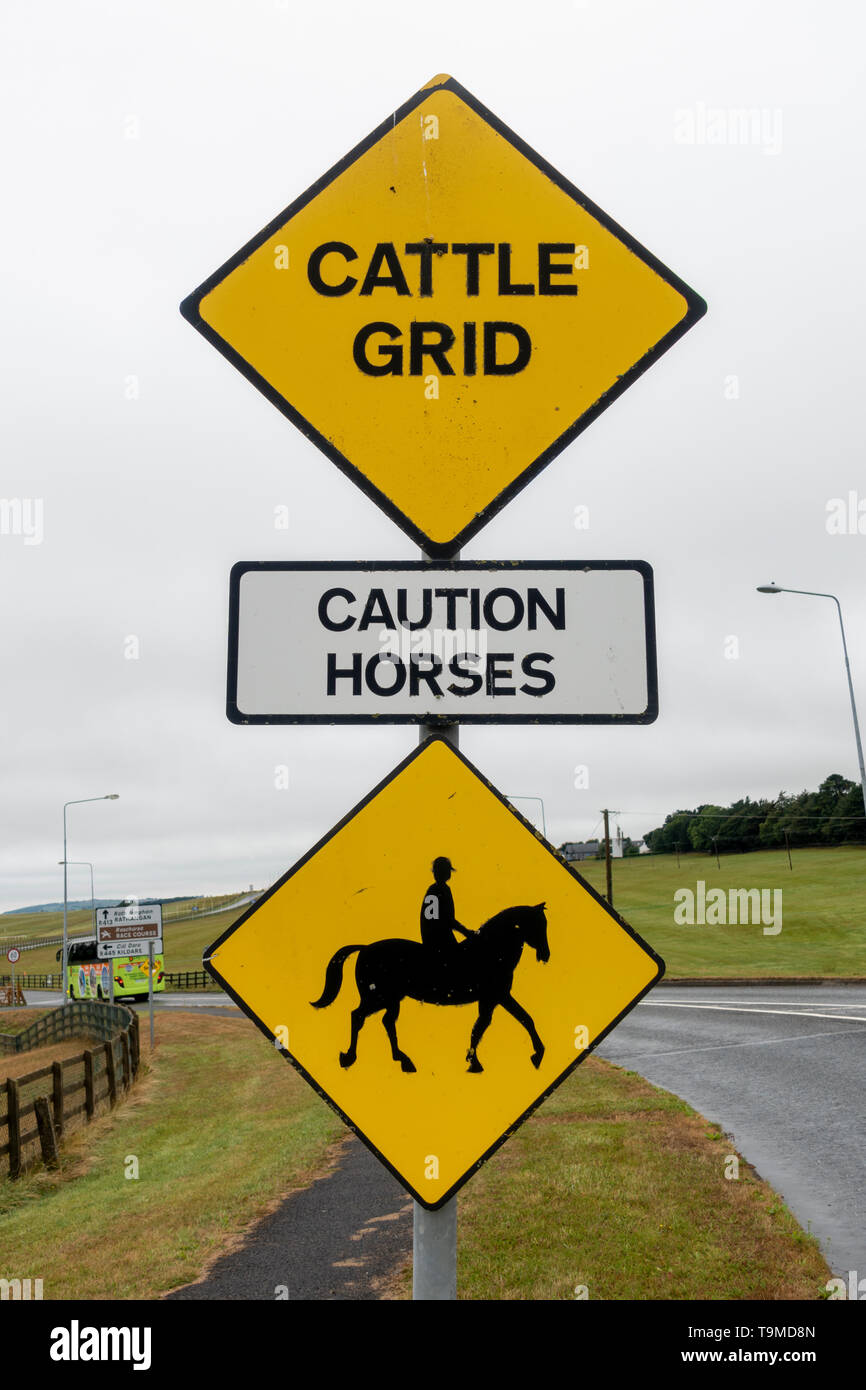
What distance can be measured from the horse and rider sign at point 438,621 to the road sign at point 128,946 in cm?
2308

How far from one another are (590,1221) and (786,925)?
49413 millimetres

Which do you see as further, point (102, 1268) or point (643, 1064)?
point (643, 1064)

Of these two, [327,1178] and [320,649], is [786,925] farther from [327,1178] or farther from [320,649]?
[320,649]

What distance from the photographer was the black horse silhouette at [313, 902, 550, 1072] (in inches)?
78.4

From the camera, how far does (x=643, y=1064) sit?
48.6 feet

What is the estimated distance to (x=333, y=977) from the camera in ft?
6.59

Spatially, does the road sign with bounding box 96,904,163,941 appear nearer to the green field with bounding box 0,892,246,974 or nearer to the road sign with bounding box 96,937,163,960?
the road sign with bounding box 96,937,163,960

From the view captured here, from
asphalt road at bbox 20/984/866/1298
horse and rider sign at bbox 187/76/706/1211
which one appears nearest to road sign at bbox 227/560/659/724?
horse and rider sign at bbox 187/76/706/1211

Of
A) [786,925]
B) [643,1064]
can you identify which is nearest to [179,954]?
[786,925]

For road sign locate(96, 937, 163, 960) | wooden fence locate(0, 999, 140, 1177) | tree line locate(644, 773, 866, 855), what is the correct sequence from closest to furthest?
wooden fence locate(0, 999, 140, 1177)
road sign locate(96, 937, 163, 960)
tree line locate(644, 773, 866, 855)

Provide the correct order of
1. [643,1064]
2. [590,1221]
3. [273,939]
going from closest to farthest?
1. [273,939]
2. [590,1221]
3. [643,1064]

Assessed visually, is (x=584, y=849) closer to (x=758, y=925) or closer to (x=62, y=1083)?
(x=758, y=925)

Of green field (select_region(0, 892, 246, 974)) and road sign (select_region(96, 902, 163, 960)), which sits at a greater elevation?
road sign (select_region(96, 902, 163, 960))
